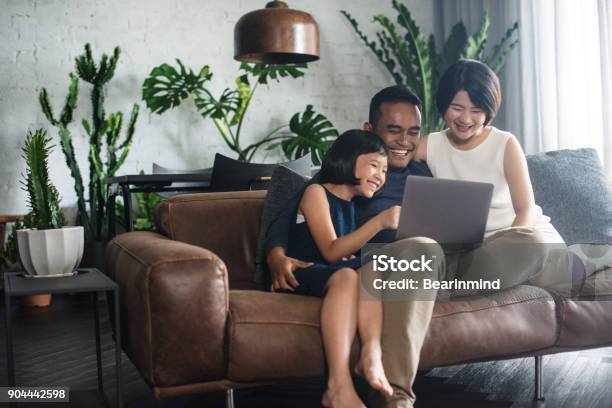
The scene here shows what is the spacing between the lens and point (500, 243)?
2020 millimetres

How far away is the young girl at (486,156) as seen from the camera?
2166 mm

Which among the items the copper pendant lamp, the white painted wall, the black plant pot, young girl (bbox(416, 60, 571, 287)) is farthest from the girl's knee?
the white painted wall

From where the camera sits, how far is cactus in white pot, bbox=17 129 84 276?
202cm

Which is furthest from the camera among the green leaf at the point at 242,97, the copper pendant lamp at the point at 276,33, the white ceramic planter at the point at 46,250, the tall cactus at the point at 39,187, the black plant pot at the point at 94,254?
the green leaf at the point at 242,97

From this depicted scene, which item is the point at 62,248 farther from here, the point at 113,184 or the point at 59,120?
the point at 59,120

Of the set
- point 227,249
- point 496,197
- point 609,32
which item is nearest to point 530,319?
point 496,197

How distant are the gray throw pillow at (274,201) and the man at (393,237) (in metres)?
0.07

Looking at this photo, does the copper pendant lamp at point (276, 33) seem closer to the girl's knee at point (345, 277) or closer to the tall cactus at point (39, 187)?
the tall cactus at point (39, 187)

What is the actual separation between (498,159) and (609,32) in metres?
2.32

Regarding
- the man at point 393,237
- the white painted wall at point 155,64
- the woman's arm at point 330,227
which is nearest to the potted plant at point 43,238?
the man at point 393,237

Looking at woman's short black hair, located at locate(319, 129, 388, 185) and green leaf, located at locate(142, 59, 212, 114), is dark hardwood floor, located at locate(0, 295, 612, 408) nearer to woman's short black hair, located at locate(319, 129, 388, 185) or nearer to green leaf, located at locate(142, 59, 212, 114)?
woman's short black hair, located at locate(319, 129, 388, 185)

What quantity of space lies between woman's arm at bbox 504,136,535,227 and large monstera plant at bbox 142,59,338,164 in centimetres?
254

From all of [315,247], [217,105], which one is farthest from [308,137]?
[315,247]

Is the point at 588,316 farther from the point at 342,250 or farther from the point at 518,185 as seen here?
the point at 342,250
